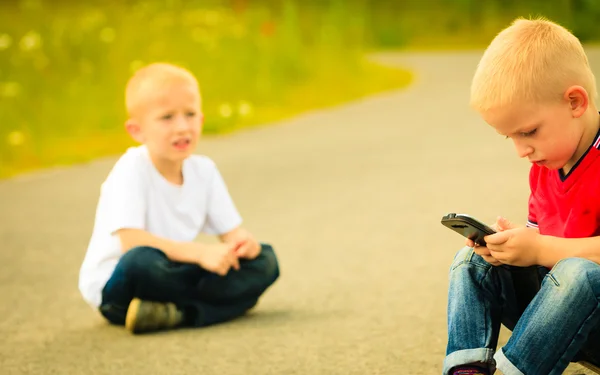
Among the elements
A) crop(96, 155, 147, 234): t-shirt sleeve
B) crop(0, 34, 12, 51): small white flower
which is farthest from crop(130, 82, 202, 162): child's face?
crop(0, 34, 12, 51): small white flower

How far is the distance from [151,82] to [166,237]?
2.05 ft

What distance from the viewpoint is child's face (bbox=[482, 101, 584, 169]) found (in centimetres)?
274

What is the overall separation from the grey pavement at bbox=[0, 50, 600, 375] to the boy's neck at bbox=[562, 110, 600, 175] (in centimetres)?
77

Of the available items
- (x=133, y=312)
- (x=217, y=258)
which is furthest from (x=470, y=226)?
(x=133, y=312)

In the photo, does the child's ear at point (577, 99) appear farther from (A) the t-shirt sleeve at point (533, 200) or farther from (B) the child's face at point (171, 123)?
(B) the child's face at point (171, 123)

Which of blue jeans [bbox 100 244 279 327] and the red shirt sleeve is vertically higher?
the red shirt sleeve

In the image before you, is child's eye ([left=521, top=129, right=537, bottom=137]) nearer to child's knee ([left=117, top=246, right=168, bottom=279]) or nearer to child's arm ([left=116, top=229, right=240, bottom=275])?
child's arm ([left=116, top=229, right=240, bottom=275])

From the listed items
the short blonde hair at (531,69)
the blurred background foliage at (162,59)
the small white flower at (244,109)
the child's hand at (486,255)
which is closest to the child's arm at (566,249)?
the child's hand at (486,255)

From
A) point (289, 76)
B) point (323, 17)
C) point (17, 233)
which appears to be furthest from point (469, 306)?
point (323, 17)

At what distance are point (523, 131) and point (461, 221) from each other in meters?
0.29

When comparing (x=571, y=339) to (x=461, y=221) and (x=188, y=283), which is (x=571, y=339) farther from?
(x=188, y=283)

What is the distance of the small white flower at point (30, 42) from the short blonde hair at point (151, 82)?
638 cm

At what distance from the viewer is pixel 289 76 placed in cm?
1440

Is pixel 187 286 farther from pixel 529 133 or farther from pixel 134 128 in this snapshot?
pixel 529 133
